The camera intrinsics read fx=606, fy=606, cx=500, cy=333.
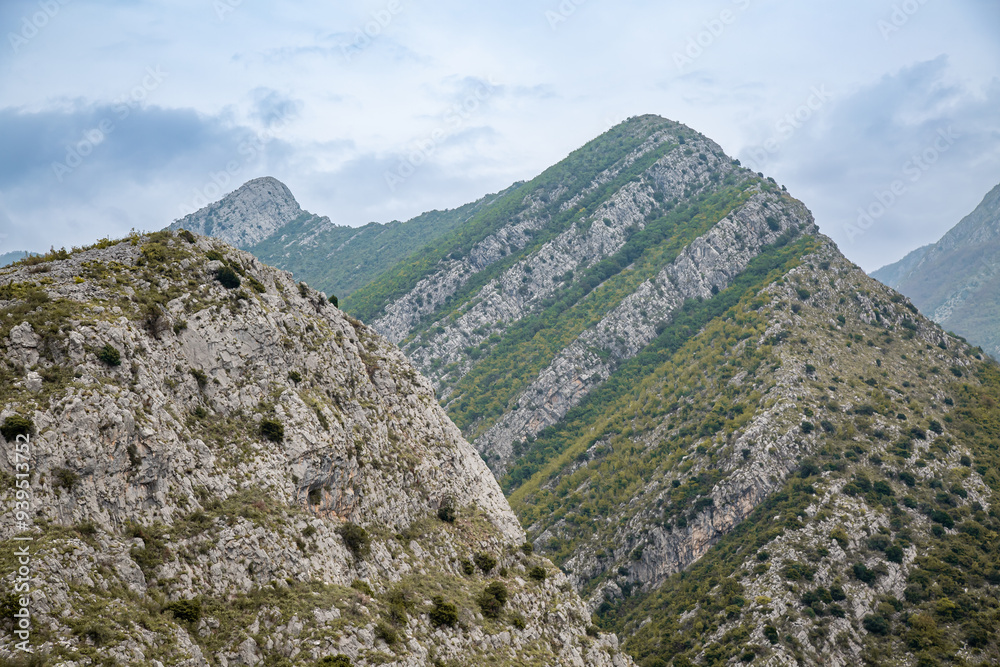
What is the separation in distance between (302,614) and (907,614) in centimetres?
7245

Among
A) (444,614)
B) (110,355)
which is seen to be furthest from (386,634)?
(110,355)

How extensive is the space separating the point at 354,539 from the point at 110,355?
71.4 ft

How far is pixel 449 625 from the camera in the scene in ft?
153

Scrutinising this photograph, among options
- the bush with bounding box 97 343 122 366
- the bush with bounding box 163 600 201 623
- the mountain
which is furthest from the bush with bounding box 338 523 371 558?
the mountain

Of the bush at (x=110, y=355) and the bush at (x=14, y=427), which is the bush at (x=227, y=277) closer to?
the bush at (x=110, y=355)

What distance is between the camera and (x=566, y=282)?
167 metres

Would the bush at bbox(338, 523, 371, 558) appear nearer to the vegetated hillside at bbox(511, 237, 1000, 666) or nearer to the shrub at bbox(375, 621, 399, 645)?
the shrub at bbox(375, 621, 399, 645)

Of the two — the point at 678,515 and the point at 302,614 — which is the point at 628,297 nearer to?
the point at 678,515

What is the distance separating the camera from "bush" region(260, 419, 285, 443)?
154 feet

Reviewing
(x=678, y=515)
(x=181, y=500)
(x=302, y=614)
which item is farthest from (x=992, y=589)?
(x=181, y=500)

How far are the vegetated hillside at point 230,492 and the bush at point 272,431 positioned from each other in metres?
0.24

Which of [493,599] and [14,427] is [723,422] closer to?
[493,599]

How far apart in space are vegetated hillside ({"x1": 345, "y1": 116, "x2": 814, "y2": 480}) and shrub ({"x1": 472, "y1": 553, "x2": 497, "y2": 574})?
64.8 m

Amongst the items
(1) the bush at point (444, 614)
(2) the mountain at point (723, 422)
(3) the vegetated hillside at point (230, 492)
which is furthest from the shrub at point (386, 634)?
(2) the mountain at point (723, 422)
